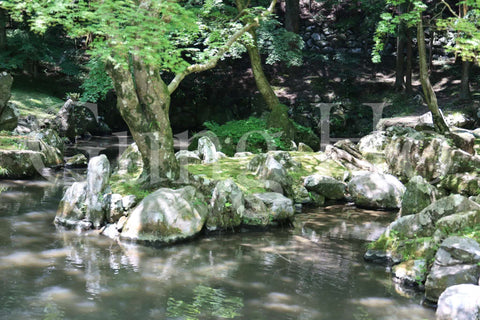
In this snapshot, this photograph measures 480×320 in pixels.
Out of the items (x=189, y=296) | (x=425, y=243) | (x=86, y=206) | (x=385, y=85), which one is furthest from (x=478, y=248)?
(x=385, y=85)

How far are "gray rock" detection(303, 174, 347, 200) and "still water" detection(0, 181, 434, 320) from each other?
2074mm

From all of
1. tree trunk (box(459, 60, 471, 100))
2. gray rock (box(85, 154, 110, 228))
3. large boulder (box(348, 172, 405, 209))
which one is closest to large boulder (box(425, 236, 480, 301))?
large boulder (box(348, 172, 405, 209))

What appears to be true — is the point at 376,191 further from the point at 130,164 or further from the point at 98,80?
the point at 98,80

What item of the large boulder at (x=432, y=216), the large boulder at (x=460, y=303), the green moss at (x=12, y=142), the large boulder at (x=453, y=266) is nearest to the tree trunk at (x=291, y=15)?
the green moss at (x=12, y=142)

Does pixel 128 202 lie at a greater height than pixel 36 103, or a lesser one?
lesser

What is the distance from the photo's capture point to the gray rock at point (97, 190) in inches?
320

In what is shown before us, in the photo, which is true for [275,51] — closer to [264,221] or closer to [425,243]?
[264,221]

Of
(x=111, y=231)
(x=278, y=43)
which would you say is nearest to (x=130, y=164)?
(x=111, y=231)

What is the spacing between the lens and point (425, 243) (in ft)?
21.1

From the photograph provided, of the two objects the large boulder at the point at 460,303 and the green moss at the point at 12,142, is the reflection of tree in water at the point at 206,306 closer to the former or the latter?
the large boulder at the point at 460,303

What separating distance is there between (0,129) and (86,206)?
7846 mm

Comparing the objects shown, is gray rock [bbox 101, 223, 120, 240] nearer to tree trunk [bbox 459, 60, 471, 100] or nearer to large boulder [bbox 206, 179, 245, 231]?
large boulder [bbox 206, 179, 245, 231]

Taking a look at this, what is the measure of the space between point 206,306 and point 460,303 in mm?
2765

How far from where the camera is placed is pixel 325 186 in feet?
35.0
